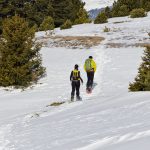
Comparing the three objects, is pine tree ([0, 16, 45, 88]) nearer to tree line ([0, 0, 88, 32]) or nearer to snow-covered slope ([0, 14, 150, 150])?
snow-covered slope ([0, 14, 150, 150])

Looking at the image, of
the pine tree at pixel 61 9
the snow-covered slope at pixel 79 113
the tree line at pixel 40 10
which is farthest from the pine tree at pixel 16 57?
the pine tree at pixel 61 9

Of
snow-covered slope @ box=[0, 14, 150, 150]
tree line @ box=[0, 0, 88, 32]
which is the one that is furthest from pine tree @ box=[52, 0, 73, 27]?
snow-covered slope @ box=[0, 14, 150, 150]

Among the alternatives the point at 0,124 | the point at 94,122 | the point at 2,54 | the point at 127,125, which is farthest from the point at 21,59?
the point at 127,125

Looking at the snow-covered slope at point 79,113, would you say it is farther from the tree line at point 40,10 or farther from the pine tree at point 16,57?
the tree line at point 40,10

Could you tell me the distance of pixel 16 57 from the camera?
1009 inches

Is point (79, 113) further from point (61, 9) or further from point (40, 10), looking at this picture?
point (40, 10)

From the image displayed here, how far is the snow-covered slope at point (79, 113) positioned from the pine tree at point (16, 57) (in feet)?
2.91

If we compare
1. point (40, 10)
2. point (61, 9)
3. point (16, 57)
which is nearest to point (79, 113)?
point (16, 57)

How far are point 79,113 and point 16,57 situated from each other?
37.1 ft

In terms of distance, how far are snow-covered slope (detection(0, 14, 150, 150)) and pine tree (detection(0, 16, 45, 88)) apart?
0.89m

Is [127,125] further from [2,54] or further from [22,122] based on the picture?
[2,54]

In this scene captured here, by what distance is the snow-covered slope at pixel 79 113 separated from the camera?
1012 centimetres

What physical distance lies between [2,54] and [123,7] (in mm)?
37734

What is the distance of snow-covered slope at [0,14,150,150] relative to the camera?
10.1m
